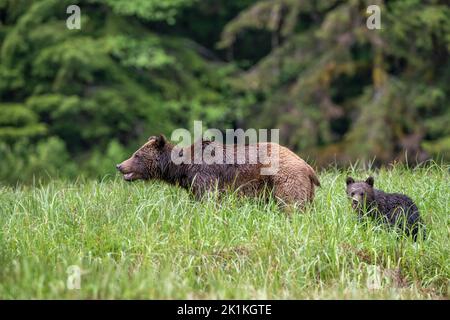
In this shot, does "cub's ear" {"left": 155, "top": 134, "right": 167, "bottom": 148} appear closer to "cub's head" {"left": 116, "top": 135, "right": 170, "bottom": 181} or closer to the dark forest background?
"cub's head" {"left": 116, "top": 135, "right": 170, "bottom": 181}

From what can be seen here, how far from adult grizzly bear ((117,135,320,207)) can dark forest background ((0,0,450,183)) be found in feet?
31.6

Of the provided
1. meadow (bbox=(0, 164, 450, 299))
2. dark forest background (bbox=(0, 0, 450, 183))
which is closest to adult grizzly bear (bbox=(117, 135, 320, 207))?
meadow (bbox=(0, 164, 450, 299))

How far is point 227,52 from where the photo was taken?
26203mm

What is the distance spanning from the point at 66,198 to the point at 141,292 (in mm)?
2677

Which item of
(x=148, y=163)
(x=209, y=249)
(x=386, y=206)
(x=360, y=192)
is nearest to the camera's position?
(x=209, y=249)

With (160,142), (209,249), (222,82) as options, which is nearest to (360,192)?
(209,249)

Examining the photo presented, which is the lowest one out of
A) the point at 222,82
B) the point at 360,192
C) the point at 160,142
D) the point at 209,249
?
the point at 209,249

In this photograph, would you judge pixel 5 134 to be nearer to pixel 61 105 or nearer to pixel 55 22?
pixel 61 105

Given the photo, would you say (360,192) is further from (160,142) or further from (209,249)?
(160,142)

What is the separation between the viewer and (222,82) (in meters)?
23.9

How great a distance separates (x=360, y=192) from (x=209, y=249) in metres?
1.58

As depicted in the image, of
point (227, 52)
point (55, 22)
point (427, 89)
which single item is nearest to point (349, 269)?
point (427, 89)

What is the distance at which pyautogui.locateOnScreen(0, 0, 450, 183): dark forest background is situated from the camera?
2067 centimetres

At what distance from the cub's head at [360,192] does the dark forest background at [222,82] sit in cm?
1069
